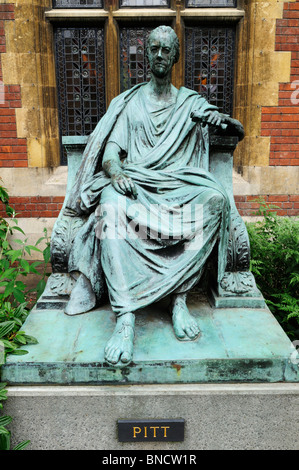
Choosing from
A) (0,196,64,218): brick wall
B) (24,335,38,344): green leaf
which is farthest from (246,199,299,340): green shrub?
(0,196,64,218): brick wall

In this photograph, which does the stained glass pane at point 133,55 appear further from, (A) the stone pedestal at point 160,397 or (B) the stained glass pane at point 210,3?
(A) the stone pedestal at point 160,397

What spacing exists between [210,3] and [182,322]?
453 cm

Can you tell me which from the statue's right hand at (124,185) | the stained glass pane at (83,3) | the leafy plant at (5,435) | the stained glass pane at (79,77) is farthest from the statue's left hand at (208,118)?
the stained glass pane at (83,3)

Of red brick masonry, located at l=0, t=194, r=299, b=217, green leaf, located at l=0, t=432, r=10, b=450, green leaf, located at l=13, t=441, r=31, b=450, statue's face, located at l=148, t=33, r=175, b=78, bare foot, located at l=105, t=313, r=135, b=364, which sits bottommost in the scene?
green leaf, located at l=13, t=441, r=31, b=450

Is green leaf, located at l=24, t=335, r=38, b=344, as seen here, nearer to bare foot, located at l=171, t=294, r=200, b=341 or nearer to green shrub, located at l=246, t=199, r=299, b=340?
bare foot, located at l=171, t=294, r=200, b=341

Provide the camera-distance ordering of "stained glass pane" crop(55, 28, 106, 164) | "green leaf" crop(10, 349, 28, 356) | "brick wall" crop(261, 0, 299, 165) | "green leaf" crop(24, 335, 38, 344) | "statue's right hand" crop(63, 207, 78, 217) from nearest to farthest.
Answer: "green leaf" crop(10, 349, 28, 356), "green leaf" crop(24, 335, 38, 344), "statue's right hand" crop(63, 207, 78, 217), "brick wall" crop(261, 0, 299, 165), "stained glass pane" crop(55, 28, 106, 164)

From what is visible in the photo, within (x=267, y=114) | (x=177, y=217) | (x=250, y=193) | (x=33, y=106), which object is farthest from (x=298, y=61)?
(x=177, y=217)

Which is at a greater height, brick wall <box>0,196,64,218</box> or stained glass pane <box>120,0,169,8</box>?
stained glass pane <box>120,0,169,8</box>

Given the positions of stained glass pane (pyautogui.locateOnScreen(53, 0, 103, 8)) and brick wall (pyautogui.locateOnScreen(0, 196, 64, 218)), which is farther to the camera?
brick wall (pyautogui.locateOnScreen(0, 196, 64, 218))

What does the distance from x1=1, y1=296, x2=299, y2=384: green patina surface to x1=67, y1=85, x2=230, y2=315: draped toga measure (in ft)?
0.78

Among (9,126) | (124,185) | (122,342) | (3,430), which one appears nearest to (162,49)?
(124,185)

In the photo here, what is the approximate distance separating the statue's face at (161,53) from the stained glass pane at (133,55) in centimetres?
272

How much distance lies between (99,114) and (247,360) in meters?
4.31

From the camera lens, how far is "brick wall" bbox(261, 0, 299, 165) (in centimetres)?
510
